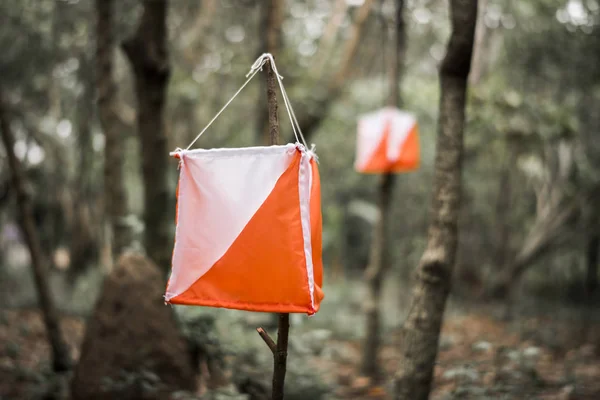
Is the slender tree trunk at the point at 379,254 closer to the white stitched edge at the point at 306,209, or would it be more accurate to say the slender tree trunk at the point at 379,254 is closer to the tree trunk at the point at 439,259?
the tree trunk at the point at 439,259

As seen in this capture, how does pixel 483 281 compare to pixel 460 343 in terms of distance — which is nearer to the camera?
pixel 460 343

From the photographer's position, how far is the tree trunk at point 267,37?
8.05m

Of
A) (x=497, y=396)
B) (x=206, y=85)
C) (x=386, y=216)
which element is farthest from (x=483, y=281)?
(x=497, y=396)

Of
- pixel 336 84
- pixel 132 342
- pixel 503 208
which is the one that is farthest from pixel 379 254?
pixel 503 208

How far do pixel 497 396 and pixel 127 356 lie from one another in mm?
2974

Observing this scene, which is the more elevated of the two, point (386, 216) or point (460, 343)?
point (386, 216)

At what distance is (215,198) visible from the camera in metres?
2.57

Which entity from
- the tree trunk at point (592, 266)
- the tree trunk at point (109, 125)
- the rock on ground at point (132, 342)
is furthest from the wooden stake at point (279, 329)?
the tree trunk at point (592, 266)

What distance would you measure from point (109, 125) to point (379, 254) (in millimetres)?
3640

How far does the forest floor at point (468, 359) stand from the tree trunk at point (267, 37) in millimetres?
3257

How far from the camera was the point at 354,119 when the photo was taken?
1233cm

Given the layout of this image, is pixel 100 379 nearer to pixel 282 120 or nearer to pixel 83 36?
pixel 282 120

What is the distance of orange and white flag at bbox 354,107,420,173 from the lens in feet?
21.3

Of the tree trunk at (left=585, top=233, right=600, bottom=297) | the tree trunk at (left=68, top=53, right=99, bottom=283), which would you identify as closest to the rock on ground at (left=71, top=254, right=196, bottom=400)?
the tree trunk at (left=68, top=53, right=99, bottom=283)
